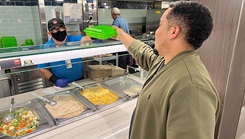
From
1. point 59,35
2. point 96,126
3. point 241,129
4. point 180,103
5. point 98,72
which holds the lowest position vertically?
point 241,129

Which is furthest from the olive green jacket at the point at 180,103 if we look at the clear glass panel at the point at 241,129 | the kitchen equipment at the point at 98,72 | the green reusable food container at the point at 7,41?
the green reusable food container at the point at 7,41

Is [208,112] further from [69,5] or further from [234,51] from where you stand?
[69,5]

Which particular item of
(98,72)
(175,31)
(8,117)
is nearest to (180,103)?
(175,31)

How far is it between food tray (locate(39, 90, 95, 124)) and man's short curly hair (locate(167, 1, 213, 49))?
3.62 ft

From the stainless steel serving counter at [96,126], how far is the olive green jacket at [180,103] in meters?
0.50

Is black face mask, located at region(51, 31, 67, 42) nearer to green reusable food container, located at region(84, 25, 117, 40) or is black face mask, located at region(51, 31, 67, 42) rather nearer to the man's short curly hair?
green reusable food container, located at region(84, 25, 117, 40)

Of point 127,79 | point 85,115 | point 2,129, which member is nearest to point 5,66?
point 2,129

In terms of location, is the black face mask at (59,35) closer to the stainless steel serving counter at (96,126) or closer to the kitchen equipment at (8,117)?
the stainless steel serving counter at (96,126)

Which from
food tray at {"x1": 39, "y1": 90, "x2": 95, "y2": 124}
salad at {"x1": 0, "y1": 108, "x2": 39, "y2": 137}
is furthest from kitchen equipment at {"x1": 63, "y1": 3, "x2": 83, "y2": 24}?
salad at {"x1": 0, "y1": 108, "x2": 39, "y2": 137}

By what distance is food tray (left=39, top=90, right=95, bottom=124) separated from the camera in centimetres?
152

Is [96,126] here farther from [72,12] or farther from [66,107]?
[72,12]

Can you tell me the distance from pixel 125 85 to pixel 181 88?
142cm

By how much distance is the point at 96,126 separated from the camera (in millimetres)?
1442

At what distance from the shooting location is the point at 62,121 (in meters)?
1.45
